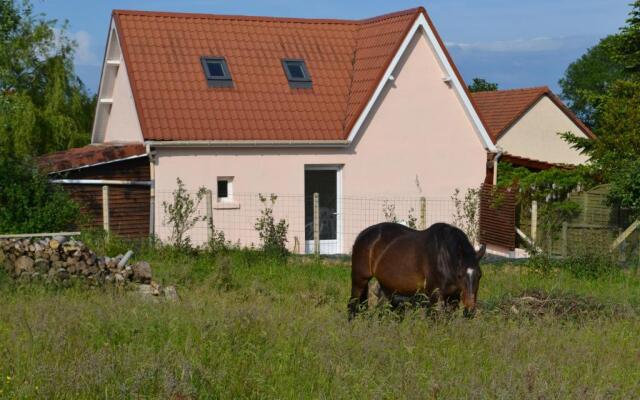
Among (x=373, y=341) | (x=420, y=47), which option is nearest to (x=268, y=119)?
(x=420, y=47)

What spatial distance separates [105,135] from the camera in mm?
29938

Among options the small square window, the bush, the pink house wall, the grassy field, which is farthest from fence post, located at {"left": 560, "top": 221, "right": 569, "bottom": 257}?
the bush

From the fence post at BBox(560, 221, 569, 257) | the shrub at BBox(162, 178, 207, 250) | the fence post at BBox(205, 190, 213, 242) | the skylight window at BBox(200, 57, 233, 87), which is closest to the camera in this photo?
the fence post at BBox(560, 221, 569, 257)

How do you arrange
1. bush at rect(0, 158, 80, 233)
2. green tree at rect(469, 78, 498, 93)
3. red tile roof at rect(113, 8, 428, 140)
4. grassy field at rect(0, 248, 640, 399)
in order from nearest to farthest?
grassy field at rect(0, 248, 640, 399)
bush at rect(0, 158, 80, 233)
red tile roof at rect(113, 8, 428, 140)
green tree at rect(469, 78, 498, 93)

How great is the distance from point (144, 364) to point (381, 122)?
63.1 ft

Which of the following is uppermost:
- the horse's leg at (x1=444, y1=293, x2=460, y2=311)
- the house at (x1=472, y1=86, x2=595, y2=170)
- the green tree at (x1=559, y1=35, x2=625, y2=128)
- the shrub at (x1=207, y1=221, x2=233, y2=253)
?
the green tree at (x1=559, y1=35, x2=625, y2=128)

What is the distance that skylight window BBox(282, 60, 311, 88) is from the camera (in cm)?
2745

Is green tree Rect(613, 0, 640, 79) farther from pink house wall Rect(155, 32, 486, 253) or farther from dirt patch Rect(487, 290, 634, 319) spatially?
dirt patch Rect(487, 290, 634, 319)

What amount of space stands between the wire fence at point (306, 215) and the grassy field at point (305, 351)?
36.1 ft

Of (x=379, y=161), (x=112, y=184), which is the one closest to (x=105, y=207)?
(x=112, y=184)

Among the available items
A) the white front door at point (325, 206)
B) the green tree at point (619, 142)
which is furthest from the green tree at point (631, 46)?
the white front door at point (325, 206)

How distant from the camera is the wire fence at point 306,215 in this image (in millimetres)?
24469

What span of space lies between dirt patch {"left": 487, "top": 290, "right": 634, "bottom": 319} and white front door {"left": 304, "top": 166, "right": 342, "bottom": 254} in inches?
486

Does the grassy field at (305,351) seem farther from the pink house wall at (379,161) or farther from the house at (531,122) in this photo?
the house at (531,122)
